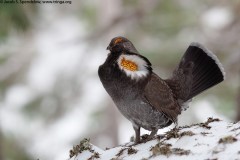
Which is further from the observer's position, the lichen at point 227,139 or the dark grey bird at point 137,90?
the dark grey bird at point 137,90

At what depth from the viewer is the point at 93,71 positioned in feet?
55.7

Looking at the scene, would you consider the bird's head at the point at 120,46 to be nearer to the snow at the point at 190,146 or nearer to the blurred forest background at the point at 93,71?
the snow at the point at 190,146

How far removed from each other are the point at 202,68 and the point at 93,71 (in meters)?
10.7

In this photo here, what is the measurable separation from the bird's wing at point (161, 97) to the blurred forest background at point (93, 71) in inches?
268

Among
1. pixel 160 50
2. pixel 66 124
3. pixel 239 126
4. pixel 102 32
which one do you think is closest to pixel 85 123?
pixel 66 124

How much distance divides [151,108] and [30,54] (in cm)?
1342

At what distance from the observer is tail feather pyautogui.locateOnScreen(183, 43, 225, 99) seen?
630 centimetres

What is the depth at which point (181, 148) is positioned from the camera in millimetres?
4004

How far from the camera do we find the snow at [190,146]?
3.79 meters

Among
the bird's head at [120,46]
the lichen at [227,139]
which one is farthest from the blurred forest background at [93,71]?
the lichen at [227,139]

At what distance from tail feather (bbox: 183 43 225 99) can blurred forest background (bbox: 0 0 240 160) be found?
621cm

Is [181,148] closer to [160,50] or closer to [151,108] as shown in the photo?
[151,108]

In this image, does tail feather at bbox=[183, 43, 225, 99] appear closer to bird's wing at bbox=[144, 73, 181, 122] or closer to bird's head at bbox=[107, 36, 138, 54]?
bird's wing at bbox=[144, 73, 181, 122]

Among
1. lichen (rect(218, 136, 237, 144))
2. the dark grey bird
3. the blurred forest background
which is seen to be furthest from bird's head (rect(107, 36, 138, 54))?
the blurred forest background
